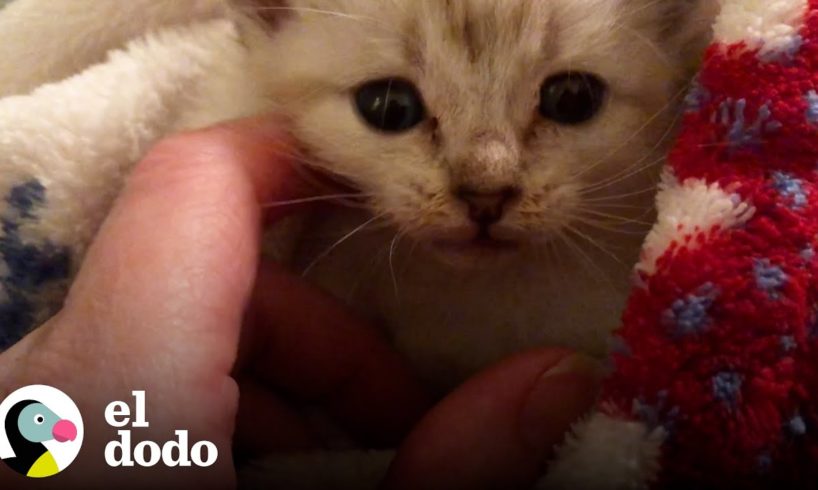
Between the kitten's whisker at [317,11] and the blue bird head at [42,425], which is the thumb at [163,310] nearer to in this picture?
the blue bird head at [42,425]

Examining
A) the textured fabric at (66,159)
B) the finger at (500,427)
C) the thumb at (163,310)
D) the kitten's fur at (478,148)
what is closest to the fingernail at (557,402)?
the finger at (500,427)

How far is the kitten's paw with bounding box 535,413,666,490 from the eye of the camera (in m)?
0.51

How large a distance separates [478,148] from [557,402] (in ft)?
0.67

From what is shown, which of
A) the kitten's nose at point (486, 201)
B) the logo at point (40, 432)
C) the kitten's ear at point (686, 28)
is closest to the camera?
the logo at point (40, 432)

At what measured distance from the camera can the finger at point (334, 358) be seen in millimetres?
780

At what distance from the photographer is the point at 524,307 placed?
0.76 m

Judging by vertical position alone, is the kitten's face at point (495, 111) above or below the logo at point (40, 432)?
above

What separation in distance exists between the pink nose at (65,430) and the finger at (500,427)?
222 millimetres

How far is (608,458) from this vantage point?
52 centimetres

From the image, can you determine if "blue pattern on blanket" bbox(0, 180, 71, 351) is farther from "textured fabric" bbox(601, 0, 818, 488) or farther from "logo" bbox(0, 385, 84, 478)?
"textured fabric" bbox(601, 0, 818, 488)

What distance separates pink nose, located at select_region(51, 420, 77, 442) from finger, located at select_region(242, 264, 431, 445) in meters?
0.28

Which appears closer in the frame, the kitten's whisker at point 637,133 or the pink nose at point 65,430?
the pink nose at point 65,430

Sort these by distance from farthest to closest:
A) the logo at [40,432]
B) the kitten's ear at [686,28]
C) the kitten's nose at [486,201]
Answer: the kitten's ear at [686,28], the kitten's nose at [486,201], the logo at [40,432]

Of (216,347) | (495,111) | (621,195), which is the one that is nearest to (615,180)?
(621,195)
